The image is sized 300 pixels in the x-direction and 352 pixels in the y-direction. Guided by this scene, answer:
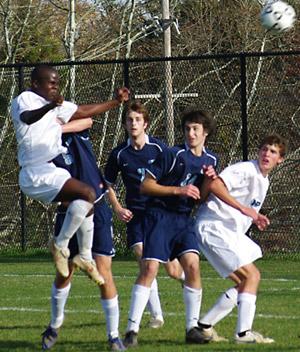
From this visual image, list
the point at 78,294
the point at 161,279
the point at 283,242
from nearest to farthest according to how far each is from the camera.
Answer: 1. the point at 78,294
2. the point at 161,279
3. the point at 283,242

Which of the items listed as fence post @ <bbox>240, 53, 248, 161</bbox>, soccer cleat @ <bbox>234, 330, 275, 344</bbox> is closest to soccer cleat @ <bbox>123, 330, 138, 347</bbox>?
soccer cleat @ <bbox>234, 330, 275, 344</bbox>

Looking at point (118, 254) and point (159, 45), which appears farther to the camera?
point (159, 45)

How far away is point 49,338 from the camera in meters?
9.93

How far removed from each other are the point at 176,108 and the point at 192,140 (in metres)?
10.6

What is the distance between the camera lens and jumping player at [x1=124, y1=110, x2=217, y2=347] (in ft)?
32.6

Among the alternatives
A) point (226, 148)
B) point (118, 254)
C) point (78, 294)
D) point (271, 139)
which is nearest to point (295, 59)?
point (226, 148)

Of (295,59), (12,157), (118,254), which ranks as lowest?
(118,254)

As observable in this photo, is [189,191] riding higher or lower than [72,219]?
higher

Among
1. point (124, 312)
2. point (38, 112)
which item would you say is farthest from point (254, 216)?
point (124, 312)

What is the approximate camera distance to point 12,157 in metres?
21.8

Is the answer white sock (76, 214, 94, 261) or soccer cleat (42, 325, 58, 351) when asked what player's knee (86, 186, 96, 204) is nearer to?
white sock (76, 214, 94, 261)

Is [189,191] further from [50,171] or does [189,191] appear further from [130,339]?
[130,339]

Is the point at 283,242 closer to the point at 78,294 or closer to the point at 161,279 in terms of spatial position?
the point at 161,279

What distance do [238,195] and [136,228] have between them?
5.49 feet
